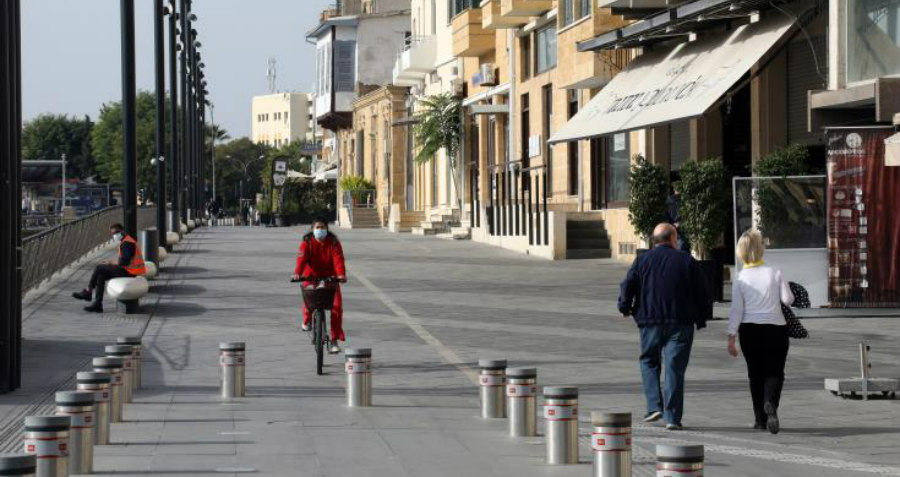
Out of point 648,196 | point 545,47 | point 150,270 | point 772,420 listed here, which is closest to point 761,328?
point 772,420

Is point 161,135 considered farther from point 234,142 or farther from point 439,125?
point 234,142

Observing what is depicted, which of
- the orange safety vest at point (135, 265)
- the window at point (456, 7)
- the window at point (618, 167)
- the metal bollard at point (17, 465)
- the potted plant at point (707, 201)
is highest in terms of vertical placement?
the window at point (456, 7)

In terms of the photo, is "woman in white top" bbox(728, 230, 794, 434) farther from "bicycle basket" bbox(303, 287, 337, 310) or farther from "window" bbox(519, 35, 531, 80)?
"window" bbox(519, 35, 531, 80)

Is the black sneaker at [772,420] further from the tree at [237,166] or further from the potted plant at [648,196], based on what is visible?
the tree at [237,166]

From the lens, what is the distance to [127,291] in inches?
958

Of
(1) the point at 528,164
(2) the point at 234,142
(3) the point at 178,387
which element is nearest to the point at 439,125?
(1) the point at 528,164

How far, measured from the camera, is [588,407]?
47.3 ft

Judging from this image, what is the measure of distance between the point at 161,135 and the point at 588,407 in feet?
89.9

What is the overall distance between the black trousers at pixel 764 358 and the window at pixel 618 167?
949 inches

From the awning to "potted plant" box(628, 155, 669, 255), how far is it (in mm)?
1118

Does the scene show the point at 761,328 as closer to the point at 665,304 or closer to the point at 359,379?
the point at 665,304

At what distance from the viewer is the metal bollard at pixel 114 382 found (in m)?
12.4

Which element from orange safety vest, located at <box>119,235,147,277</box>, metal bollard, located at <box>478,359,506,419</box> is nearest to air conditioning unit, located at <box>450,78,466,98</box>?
orange safety vest, located at <box>119,235,147,277</box>

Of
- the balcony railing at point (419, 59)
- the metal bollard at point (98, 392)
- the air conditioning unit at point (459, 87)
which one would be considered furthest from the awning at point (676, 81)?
the balcony railing at point (419, 59)
